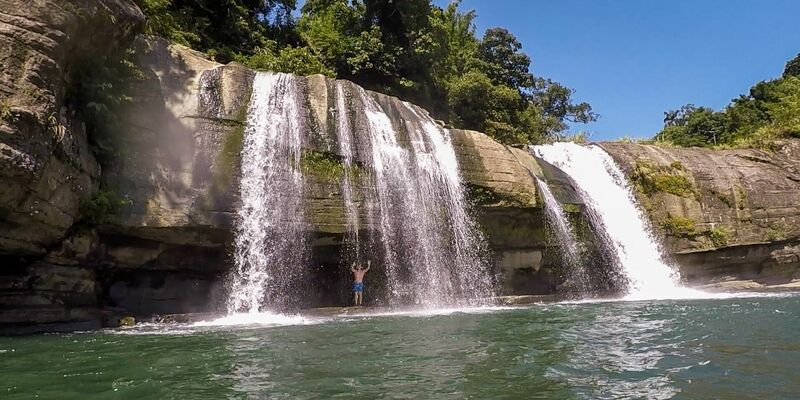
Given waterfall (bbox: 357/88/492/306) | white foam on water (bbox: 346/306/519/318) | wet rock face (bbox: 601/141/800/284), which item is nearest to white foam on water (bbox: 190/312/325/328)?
Answer: white foam on water (bbox: 346/306/519/318)

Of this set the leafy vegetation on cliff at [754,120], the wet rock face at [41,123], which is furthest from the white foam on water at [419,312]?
the leafy vegetation on cliff at [754,120]

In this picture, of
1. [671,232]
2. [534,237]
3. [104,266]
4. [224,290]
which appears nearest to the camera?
[104,266]

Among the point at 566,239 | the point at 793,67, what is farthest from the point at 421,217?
the point at 793,67

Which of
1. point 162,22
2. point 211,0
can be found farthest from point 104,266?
point 211,0

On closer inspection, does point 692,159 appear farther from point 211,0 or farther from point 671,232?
point 211,0

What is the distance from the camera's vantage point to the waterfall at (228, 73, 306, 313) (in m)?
13.1

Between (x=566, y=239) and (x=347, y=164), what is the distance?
24.4 feet

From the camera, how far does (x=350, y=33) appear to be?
2753cm

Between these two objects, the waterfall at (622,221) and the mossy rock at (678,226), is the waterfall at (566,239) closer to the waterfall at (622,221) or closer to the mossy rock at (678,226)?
the waterfall at (622,221)

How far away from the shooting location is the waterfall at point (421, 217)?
578 inches

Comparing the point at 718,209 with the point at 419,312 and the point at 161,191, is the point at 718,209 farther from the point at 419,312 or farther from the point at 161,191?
the point at 161,191

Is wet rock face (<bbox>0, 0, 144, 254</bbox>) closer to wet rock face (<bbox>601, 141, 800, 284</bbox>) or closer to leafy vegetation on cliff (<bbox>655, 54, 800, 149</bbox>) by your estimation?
wet rock face (<bbox>601, 141, 800, 284</bbox>)

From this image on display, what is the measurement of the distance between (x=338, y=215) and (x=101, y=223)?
211 inches

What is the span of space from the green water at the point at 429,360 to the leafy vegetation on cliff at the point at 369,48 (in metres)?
14.4
